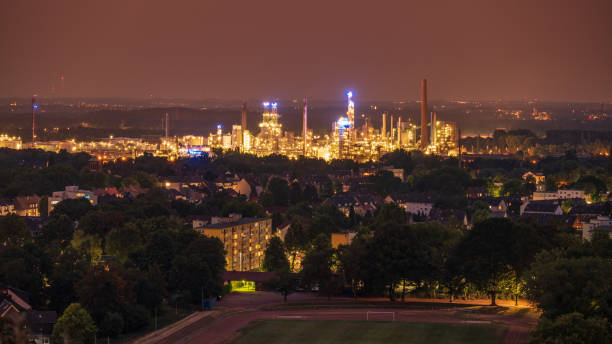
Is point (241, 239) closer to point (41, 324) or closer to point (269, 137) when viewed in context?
point (41, 324)

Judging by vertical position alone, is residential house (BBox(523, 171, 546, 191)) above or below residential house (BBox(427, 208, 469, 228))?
above

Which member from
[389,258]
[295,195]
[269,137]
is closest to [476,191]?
[295,195]

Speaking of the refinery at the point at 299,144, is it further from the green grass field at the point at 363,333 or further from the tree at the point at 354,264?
the green grass field at the point at 363,333

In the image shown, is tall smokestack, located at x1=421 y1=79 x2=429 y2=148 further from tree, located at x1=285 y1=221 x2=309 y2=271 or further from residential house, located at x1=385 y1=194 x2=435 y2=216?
tree, located at x1=285 y1=221 x2=309 y2=271

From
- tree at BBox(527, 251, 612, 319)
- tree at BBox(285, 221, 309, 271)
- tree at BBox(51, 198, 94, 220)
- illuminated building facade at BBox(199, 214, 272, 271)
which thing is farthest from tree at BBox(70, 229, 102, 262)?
tree at BBox(527, 251, 612, 319)

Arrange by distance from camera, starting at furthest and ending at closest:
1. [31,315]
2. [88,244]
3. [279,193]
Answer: [279,193]
[88,244]
[31,315]

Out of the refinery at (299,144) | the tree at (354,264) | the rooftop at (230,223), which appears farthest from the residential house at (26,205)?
the refinery at (299,144)
